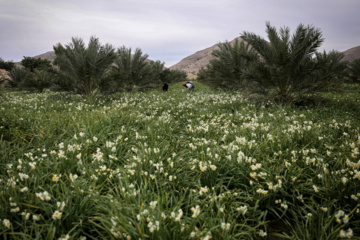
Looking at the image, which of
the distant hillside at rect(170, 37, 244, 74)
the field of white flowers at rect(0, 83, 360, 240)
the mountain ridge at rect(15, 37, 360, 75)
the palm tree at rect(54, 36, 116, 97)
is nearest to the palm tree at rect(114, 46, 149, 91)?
the palm tree at rect(54, 36, 116, 97)

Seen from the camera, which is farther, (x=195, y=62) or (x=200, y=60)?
(x=195, y=62)

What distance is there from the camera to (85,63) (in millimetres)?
8250

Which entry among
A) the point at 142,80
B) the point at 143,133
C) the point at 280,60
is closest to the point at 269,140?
the point at 143,133

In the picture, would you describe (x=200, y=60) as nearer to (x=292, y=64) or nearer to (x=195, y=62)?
(x=195, y=62)

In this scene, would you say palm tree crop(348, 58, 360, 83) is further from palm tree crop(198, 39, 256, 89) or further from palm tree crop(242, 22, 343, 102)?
palm tree crop(242, 22, 343, 102)

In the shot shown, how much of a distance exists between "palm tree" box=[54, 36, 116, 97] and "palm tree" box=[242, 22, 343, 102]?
20.4 ft

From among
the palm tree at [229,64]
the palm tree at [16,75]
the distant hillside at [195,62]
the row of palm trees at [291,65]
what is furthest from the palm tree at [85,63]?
the distant hillside at [195,62]

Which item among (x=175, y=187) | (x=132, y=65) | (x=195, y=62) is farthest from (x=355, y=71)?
(x=195, y=62)

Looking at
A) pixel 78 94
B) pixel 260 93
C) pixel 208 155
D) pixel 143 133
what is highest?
pixel 78 94

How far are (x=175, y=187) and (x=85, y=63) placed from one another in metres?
8.05

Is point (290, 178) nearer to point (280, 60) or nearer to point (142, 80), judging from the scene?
point (280, 60)

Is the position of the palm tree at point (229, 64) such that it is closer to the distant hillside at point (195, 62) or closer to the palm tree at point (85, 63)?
the palm tree at point (85, 63)

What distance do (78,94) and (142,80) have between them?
18.5 ft

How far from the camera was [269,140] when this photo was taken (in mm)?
3322
